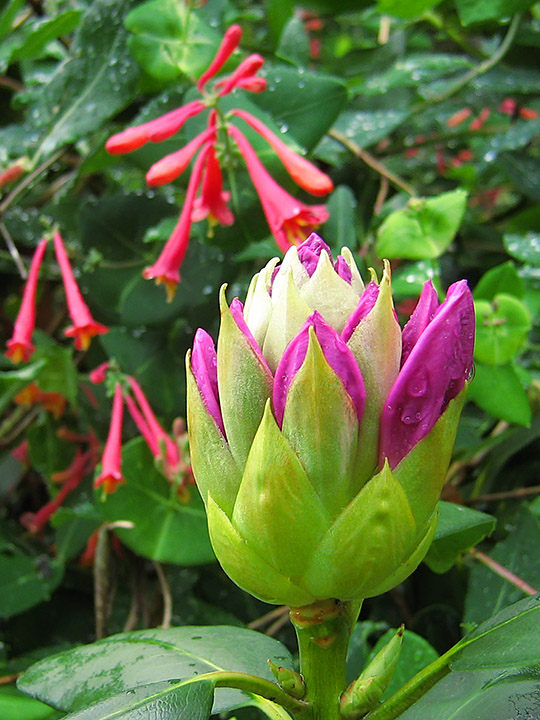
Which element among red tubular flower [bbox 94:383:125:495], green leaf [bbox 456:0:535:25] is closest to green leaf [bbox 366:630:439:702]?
red tubular flower [bbox 94:383:125:495]

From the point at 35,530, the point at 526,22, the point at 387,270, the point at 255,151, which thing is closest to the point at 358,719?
the point at 387,270

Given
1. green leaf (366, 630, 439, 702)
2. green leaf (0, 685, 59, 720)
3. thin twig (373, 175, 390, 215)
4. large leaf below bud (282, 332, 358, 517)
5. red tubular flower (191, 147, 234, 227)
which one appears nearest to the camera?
large leaf below bud (282, 332, 358, 517)

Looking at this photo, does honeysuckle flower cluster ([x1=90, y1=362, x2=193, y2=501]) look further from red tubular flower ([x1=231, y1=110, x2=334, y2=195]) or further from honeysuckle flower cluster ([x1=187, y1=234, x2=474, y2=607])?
honeysuckle flower cluster ([x1=187, y1=234, x2=474, y2=607])

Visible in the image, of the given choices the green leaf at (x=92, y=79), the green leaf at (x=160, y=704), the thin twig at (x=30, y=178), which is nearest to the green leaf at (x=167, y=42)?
the green leaf at (x=92, y=79)

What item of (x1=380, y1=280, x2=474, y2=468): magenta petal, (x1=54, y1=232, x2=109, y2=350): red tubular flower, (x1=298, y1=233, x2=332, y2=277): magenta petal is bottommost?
(x1=54, y1=232, x2=109, y2=350): red tubular flower

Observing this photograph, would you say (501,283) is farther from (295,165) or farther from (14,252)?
(14,252)

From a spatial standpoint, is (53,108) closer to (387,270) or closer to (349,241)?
(349,241)

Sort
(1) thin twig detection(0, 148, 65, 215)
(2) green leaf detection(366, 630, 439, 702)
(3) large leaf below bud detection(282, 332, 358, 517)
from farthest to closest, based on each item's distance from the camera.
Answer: (1) thin twig detection(0, 148, 65, 215)
(2) green leaf detection(366, 630, 439, 702)
(3) large leaf below bud detection(282, 332, 358, 517)
